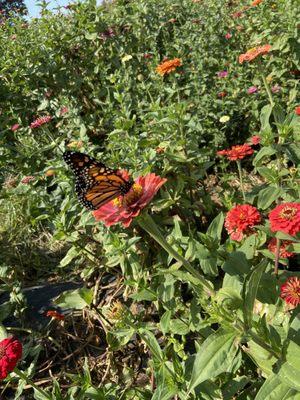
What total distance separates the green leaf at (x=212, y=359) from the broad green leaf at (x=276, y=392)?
169mm

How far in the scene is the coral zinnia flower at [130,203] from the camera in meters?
1.09

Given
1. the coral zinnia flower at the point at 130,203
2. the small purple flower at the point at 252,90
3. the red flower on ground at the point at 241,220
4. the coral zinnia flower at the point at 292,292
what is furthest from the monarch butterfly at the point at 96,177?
the small purple flower at the point at 252,90

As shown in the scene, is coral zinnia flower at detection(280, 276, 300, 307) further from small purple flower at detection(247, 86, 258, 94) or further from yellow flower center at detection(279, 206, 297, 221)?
small purple flower at detection(247, 86, 258, 94)

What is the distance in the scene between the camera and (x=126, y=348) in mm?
2070

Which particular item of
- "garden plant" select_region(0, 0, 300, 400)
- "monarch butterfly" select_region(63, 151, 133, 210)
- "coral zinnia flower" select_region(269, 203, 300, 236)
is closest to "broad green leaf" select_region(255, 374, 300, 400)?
"garden plant" select_region(0, 0, 300, 400)

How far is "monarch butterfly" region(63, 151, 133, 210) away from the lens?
1.34 meters

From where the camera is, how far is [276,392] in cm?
109

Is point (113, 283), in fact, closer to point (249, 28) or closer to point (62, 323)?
point (62, 323)

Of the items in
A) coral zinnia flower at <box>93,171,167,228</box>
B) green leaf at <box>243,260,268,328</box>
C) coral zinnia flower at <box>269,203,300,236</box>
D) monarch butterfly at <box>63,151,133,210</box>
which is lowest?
coral zinnia flower at <box>269,203,300,236</box>

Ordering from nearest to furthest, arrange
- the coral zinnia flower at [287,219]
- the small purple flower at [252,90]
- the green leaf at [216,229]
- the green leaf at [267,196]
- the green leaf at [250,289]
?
the green leaf at [250,289] → the coral zinnia flower at [287,219] → the green leaf at [216,229] → the green leaf at [267,196] → the small purple flower at [252,90]

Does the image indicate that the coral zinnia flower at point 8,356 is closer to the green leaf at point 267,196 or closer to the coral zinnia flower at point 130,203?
the coral zinnia flower at point 130,203

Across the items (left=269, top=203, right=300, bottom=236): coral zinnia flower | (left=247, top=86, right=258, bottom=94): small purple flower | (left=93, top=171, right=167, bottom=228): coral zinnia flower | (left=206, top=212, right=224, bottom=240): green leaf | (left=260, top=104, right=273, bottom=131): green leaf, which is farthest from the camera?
(left=247, top=86, right=258, bottom=94): small purple flower

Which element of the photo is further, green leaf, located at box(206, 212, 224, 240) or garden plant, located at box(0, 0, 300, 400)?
green leaf, located at box(206, 212, 224, 240)

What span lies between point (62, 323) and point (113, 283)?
1.22ft
